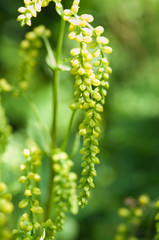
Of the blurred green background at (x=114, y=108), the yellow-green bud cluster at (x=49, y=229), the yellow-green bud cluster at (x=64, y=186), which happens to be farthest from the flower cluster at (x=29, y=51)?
the yellow-green bud cluster at (x=49, y=229)

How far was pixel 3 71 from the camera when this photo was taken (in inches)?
120

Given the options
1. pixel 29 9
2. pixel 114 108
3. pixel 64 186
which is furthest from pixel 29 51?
pixel 114 108

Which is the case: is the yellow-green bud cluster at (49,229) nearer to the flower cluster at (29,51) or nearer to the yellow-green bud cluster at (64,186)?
the yellow-green bud cluster at (64,186)

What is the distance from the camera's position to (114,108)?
245 cm

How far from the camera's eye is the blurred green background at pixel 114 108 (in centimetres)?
181

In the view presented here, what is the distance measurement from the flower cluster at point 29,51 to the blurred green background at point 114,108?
0.60ft

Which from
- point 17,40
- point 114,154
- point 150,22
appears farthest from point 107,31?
point 114,154

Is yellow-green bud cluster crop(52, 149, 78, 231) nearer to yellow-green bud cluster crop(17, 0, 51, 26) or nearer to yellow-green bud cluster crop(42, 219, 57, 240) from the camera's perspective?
yellow-green bud cluster crop(42, 219, 57, 240)

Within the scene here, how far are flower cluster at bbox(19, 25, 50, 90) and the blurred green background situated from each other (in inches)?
7.2

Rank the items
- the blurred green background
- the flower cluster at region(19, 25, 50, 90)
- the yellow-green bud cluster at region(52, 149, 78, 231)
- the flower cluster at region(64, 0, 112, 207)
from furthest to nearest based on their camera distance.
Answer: the blurred green background → the flower cluster at region(19, 25, 50, 90) → the yellow-green bud cluster at region(52, 149, 78, 231) → the flower cluster at region(64, 0, 112, 207)

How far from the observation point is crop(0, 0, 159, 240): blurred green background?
181cm

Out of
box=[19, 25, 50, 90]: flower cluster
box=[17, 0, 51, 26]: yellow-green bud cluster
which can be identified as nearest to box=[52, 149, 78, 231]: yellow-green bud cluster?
box=[19, 25, 50, 90]: flower cluster

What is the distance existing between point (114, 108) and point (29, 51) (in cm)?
132

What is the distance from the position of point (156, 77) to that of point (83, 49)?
1.84 m
